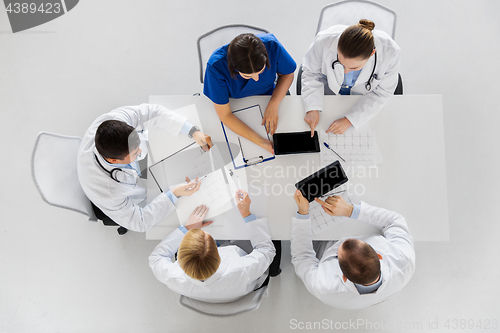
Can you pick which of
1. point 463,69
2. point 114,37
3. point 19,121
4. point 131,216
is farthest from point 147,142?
point 463,69

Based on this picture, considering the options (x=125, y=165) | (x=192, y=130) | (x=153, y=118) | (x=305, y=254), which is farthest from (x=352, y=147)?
(x=125, y=165)

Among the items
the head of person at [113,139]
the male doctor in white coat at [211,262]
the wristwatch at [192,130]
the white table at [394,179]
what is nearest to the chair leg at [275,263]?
the male doctor in white coat at [211,262]

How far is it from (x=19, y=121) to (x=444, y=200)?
293 centimetres

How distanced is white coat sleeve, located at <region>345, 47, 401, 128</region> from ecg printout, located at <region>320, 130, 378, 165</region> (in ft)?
0.20

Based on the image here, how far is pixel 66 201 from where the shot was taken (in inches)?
55.3

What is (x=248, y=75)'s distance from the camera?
4.05ft

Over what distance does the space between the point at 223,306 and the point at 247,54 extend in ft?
3.79

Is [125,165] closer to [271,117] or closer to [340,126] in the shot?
[271,117]

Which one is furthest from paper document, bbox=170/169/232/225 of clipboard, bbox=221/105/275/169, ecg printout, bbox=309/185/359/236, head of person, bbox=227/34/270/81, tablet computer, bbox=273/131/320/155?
head of person, bbox=227/34/270/81

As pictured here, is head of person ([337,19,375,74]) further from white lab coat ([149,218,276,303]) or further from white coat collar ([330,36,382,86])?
white lab coat ([149,218,276,303])

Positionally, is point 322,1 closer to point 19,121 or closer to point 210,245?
point 210,245

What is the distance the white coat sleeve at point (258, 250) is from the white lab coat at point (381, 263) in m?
0.13

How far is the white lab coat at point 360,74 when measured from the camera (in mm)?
1348

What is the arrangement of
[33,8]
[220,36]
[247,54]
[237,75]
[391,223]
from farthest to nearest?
[33,8] → [220,36] → [391,223] → [237,75] → [247,54]
